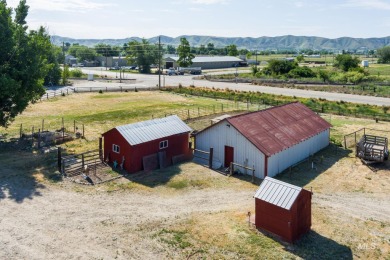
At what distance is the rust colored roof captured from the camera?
26.3m

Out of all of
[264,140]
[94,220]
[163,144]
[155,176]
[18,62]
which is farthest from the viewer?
[18,62]

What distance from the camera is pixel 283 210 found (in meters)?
17.0

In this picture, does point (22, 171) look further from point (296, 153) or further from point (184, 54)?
point (184, 54)

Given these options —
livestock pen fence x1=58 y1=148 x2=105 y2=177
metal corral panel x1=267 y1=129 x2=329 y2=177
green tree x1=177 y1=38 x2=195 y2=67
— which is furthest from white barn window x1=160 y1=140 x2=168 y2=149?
green tree x1=177 y1=38 x2=195 y2=67

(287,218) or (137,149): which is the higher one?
(137,149)

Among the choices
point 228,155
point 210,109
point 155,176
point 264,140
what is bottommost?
point 155,176

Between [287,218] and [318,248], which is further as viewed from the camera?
[287,218]

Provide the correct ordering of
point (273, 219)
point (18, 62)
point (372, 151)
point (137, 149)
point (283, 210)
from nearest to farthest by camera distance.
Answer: point (283, 210) → point (273, 219) → point (137, 149) → point (372, 151) → point (18, 62)

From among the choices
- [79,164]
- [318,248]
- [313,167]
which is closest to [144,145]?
[79,164]

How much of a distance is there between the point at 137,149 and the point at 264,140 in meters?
8.99

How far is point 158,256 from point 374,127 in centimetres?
3232

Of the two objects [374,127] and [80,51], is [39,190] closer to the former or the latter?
[374,127]

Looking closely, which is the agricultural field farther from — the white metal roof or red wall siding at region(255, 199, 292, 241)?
the white metal roof

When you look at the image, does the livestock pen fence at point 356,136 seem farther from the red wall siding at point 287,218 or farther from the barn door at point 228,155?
the red wall siding at point 287,218
